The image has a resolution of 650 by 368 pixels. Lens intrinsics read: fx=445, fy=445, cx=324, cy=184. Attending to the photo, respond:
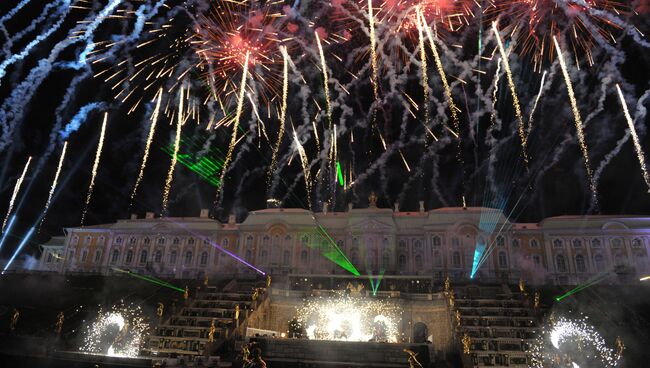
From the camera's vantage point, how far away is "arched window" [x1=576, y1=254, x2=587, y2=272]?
166ft

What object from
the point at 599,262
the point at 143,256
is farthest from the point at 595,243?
the point at 143,256

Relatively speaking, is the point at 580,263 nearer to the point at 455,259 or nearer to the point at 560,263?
the point at 560,263

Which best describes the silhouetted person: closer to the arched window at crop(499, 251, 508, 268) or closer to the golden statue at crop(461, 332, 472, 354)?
the golden statue at crop(461, 332, 472, 354)

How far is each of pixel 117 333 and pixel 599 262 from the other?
162ft

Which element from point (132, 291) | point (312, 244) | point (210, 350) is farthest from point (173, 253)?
point (210, 350)

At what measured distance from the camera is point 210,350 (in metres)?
21.9

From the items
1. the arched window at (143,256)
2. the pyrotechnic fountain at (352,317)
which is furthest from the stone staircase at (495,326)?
the arched window at (143,256)

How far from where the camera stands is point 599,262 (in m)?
50.2

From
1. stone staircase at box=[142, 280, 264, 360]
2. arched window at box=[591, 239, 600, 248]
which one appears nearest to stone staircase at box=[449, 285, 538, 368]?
stone staircase at box=[142, 280, 264, 360]

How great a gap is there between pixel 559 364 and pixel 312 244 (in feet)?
127

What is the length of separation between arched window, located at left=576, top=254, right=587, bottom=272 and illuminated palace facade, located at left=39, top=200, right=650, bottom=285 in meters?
0.10

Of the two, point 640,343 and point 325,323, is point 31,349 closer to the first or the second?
point 325,323

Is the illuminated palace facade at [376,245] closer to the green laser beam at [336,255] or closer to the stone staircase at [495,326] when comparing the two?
the green laser beam at [336,255]

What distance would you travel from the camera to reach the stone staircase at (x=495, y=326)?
21.4 metres
